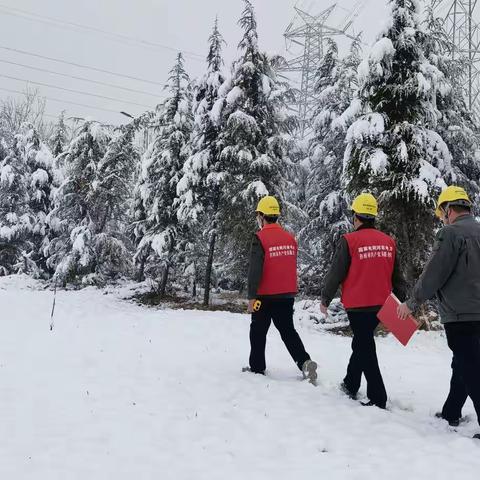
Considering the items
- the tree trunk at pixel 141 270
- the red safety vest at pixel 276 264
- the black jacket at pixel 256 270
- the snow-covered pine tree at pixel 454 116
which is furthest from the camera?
the tree trunk at pixel 141 270

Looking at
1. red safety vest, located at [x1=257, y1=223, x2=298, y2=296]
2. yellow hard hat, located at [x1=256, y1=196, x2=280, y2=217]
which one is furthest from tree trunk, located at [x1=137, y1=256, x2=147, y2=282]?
red safety vest, located at [x1=257, y1=223, x2=298, y2=296]

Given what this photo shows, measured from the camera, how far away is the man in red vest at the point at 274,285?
21.2ft

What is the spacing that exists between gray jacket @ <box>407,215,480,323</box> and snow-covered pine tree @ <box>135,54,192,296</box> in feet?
48.4

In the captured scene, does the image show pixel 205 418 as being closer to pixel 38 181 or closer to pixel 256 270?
pixel 256 270

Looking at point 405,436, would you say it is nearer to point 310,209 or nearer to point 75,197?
point 310,209

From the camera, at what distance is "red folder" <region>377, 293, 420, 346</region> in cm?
511

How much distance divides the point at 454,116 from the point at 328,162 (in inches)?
208

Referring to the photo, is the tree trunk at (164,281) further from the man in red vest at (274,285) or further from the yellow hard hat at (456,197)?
the yellow hard hat at (456,197)

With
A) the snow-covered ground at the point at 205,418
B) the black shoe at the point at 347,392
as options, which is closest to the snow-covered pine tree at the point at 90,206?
the snow-covered ground at the point at 205,418

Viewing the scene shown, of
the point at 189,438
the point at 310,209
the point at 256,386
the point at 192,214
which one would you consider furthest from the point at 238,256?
the point at 189,438

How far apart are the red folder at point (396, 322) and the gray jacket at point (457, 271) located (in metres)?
0.45

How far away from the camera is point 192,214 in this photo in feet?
56.8

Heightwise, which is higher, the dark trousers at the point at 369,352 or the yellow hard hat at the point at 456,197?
the yellow hard hat at the point at 456,197

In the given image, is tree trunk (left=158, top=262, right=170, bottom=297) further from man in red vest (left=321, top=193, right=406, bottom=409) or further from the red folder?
the red folder
